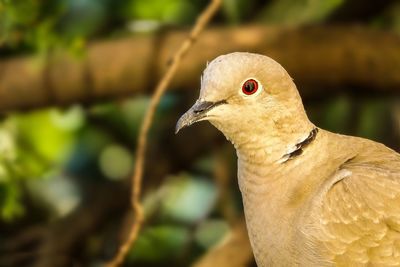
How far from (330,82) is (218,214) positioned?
753 mm

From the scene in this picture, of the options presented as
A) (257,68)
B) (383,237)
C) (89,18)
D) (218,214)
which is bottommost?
(383,237)

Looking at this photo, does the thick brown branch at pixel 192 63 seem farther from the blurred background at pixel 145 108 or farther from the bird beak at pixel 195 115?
the bird beak at pixel 195 115

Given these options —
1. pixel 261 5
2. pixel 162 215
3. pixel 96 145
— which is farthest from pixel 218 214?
pixel 261 5

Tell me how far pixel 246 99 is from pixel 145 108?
213 centimetres

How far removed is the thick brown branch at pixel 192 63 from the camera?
13.1 ft

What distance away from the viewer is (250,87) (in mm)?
2342

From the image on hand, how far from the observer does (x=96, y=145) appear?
14.5 ft

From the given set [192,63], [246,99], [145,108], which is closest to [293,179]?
[246,99]

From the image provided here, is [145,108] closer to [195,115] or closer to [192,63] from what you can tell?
[192,63]

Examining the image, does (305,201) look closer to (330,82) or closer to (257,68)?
(257,68)

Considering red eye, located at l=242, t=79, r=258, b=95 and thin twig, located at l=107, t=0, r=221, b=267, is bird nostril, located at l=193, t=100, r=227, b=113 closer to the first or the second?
red eye, located at l=242, t=79, r=258, b=95

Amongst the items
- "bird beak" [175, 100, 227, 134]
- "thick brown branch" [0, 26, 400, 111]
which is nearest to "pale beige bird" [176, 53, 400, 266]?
"bird beak" [175, 100, 227, 134]

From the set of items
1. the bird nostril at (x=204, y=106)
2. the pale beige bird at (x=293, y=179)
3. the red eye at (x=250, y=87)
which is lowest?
the pale beige bird at (x=293, y=179)

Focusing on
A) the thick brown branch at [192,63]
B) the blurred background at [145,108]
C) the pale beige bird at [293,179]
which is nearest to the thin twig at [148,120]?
the pale beige bird at [293,179]
